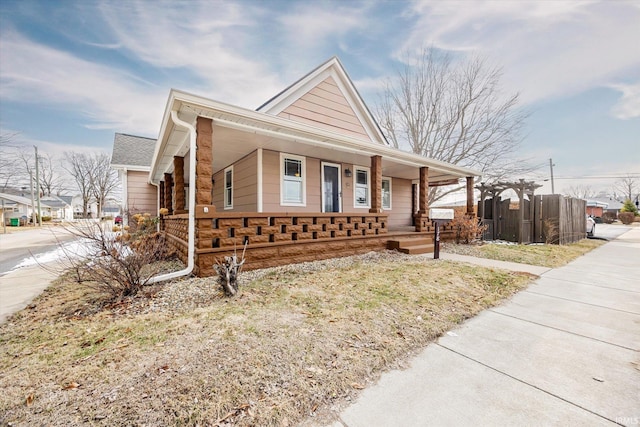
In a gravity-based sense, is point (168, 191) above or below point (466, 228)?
above

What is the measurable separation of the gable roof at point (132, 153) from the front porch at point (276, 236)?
18.9 ft

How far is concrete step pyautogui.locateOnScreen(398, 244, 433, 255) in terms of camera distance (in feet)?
22.4

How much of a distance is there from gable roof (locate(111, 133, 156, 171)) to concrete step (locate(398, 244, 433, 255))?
10.8m

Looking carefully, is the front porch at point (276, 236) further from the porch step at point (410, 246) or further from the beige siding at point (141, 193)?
the beige siding at point (141, 193)

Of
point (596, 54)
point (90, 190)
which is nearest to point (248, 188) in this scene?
point (596, 54)

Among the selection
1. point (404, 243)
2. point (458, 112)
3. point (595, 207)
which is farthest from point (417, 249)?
point (595, 207)

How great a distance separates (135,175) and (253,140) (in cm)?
846

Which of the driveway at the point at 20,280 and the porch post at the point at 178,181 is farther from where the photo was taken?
the porch post at the point at 178,181

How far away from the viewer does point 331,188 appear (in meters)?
8.32

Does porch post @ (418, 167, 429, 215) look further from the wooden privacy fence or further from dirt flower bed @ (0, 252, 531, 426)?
dirt flower bed @ (0, 252, 531, 426)

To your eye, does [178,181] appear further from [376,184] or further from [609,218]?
[609,218]

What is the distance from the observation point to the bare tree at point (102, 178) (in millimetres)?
35469

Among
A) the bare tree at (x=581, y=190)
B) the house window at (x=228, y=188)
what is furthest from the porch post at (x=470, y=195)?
the bare tree at (x=581, y=190)

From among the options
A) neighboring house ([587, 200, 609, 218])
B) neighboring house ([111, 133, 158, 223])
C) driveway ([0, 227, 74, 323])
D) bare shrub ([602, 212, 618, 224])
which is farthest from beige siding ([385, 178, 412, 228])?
neighboring house ([587, 200, 609, 218])
